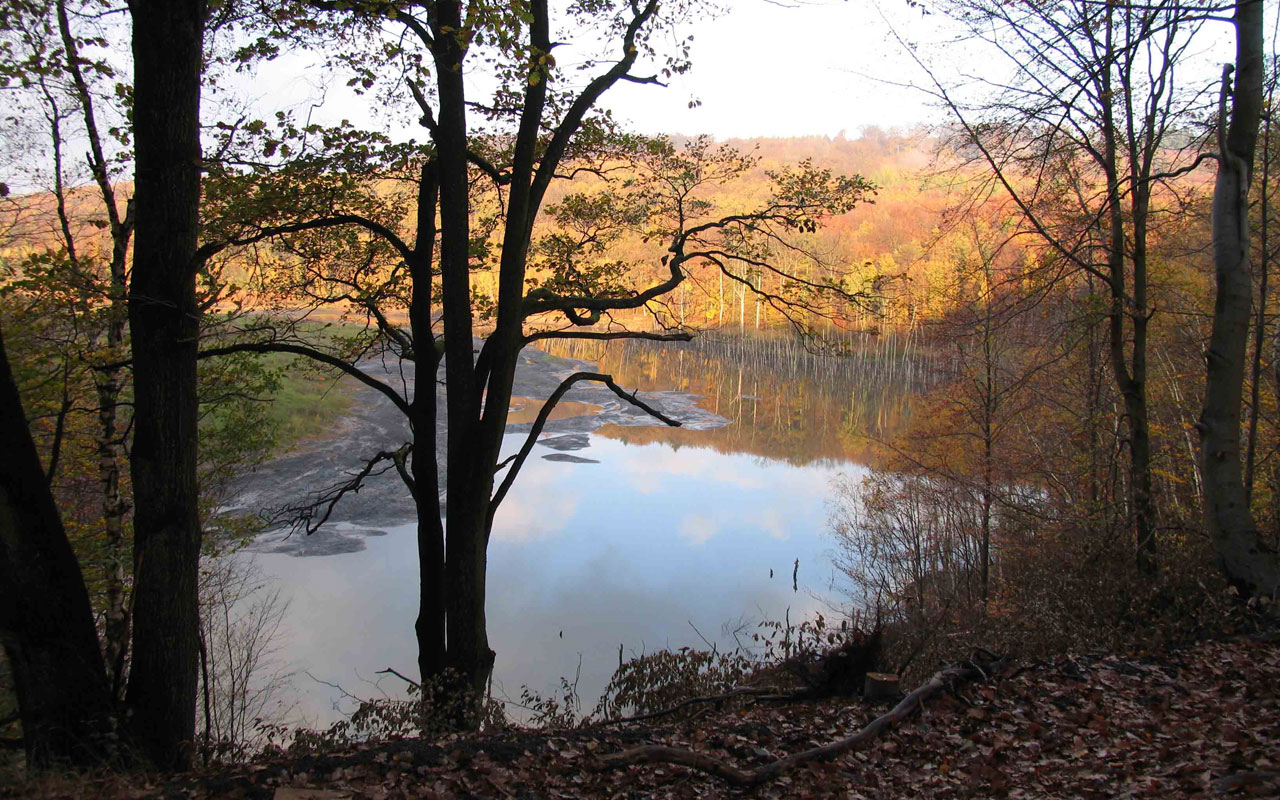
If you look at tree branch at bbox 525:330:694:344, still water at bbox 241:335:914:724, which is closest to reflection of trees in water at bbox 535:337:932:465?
still water at bbox 241:335:914:724

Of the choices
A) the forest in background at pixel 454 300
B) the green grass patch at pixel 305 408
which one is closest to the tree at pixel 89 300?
the forest in background at pixel 454 300

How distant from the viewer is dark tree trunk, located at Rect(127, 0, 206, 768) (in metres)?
4.36

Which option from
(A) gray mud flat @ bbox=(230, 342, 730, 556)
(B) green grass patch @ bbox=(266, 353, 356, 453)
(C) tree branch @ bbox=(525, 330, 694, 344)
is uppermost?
(C) tree branch @ bbox=(525, 330, 694, 344)

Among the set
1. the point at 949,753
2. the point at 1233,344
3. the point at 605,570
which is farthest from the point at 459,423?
the point at 605,570

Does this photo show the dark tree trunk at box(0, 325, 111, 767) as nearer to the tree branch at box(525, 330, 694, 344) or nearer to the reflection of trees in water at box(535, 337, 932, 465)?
the tree branch at box(525, 330, 694, 344)

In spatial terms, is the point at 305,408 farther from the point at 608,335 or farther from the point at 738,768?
the point at 738,768

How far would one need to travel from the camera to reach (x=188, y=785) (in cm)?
348

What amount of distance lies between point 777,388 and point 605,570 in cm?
2983

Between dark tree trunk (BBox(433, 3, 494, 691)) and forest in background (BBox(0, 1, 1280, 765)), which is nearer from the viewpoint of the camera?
forest in background (BBox(0, 1, 1280, 765))

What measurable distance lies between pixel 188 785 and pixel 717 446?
26973 mm

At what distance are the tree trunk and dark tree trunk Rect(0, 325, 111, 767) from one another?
7718 millimetres

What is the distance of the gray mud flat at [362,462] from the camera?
55.9 ft

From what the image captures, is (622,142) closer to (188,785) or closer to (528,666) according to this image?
(188,785)

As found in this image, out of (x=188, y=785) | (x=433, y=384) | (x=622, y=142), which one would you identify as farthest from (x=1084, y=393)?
(x=188, y=785)
